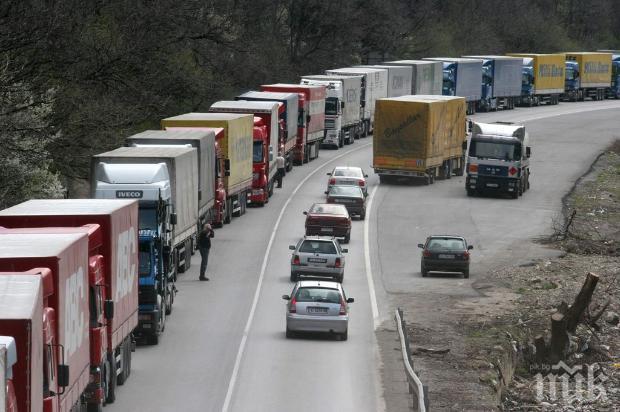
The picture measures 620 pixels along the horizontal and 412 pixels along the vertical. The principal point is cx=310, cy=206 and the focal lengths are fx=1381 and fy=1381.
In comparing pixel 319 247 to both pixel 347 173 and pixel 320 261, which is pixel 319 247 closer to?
pixel 320 261

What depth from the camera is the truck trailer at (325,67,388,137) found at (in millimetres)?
82044

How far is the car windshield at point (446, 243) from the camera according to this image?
1594 inches

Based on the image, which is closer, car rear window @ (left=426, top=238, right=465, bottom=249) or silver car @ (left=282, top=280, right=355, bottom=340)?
silver car @ (left=282, top=280, right=355, bottom=340)

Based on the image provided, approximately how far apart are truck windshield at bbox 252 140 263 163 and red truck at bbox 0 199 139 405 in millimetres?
29638

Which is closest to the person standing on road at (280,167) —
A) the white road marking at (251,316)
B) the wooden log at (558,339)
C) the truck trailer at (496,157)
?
the white road marking at (251,316)

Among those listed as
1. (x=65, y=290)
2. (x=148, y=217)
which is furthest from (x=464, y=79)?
(x=65, y=290)

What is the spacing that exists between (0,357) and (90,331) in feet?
27.2

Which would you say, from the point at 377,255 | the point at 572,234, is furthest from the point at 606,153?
the point at 377,255

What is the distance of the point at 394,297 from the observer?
37.2m

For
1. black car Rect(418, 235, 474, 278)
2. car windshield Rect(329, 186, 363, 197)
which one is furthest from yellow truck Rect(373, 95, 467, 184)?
black car Rect(418, 235, 474, 278)

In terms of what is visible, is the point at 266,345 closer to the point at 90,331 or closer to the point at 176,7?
the point at 90,331

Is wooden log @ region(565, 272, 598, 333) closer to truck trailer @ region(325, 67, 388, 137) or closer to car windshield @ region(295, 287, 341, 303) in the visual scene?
car windshield @ region(295, 287, 341, 303)

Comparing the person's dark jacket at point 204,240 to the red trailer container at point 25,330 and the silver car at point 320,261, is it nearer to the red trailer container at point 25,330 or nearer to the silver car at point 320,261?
the silver car at point 320,261

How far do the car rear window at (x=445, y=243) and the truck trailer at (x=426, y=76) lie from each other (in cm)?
5372
